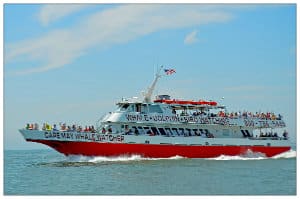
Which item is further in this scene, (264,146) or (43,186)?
(264,146)

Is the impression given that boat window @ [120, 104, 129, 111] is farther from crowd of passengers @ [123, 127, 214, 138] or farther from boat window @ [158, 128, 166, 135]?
boat window @ [158, 128, 166, 135]

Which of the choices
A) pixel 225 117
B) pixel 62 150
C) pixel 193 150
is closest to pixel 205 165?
pixel 193 150

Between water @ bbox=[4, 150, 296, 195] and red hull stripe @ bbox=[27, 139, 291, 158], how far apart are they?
374mm

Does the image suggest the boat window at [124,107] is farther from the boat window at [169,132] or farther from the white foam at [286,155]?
the white foam at [286,155]

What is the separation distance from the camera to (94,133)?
2886cm

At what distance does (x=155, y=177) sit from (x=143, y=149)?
7298mm

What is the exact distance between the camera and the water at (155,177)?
746 inches

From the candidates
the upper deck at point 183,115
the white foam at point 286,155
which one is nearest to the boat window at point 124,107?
the upper deck at point 183,115

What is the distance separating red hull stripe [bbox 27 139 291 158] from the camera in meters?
28.6

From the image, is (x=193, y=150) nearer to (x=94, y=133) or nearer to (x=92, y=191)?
(x=94, y=133)

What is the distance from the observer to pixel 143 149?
1151 inches

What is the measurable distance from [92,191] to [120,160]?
9.75 m

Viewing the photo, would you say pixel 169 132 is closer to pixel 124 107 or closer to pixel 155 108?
pixel 155 108

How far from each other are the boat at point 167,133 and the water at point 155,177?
725 mm
